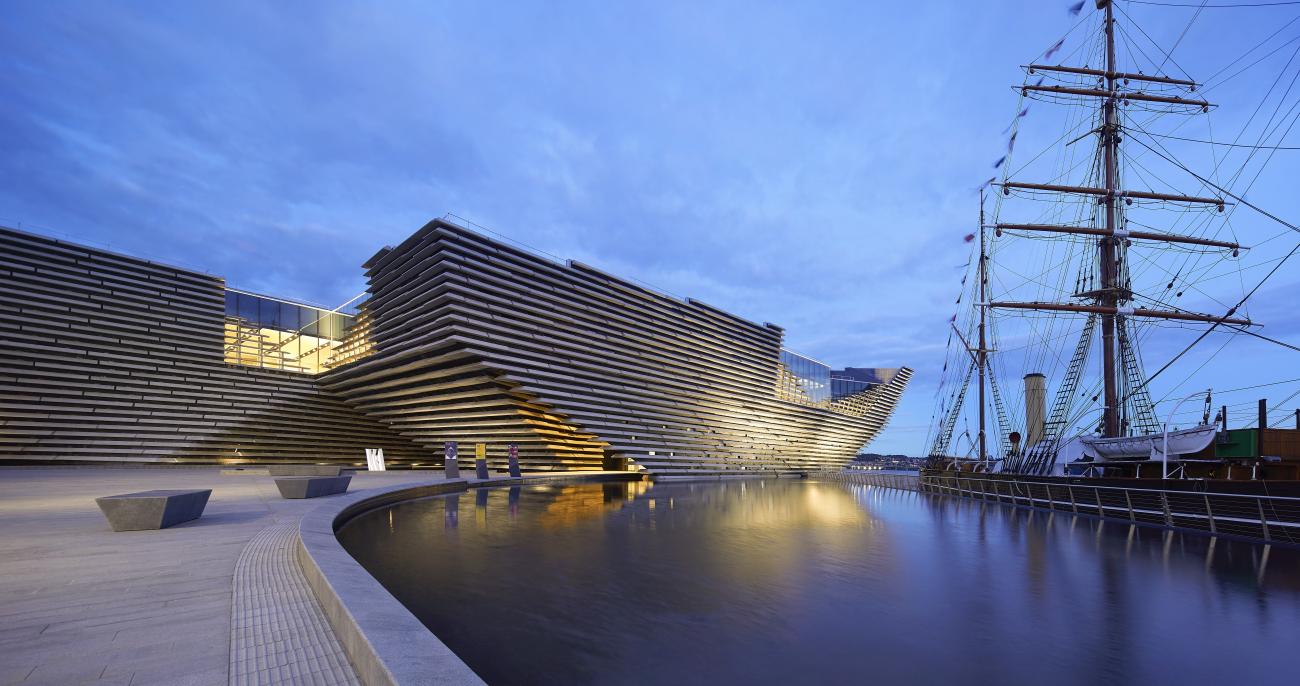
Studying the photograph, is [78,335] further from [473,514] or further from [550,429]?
[473,514]

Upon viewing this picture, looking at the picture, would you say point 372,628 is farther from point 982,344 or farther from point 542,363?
point 982,344

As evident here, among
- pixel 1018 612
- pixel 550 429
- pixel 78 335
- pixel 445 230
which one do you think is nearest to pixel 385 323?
pixel 445 230

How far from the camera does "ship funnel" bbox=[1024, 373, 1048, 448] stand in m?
36.8

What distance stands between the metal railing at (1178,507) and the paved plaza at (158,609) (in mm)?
16361

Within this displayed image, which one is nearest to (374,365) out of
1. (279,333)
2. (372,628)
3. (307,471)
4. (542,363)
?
(279,333)

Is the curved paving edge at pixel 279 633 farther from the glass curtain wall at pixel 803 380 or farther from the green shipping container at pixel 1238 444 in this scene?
the glass curtain wall at pixel 803 380

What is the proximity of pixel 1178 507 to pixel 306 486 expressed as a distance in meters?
20.4

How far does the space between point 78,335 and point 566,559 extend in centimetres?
2947

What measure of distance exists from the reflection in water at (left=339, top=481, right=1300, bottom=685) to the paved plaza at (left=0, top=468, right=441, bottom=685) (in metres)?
1.34

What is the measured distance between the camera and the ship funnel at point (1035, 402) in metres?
36.8

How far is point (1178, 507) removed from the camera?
14.9 metres

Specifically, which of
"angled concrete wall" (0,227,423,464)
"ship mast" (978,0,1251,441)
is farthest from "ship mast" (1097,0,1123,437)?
"angled concrete wall" (0,227,423,464)

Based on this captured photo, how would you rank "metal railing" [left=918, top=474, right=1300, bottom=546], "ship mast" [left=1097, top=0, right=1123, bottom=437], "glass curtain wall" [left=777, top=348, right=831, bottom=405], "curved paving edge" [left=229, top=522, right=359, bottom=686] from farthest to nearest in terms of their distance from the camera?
1. "glass curtain wall" [left=777, top=348, right=831, bottom=405]
2. "ship mast" [left=1097, top=0, right=1123, bottom=437]
3. "metal railing" [left=918, top=474, right=1300, bottom=546]
4. "curved paving edge" [left=229, top=522, right=359, bottom=686]

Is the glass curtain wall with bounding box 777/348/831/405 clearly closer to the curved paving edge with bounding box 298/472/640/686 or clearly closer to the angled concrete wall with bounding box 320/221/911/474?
the angled concrete wall with bounding box 320/221/911/474
